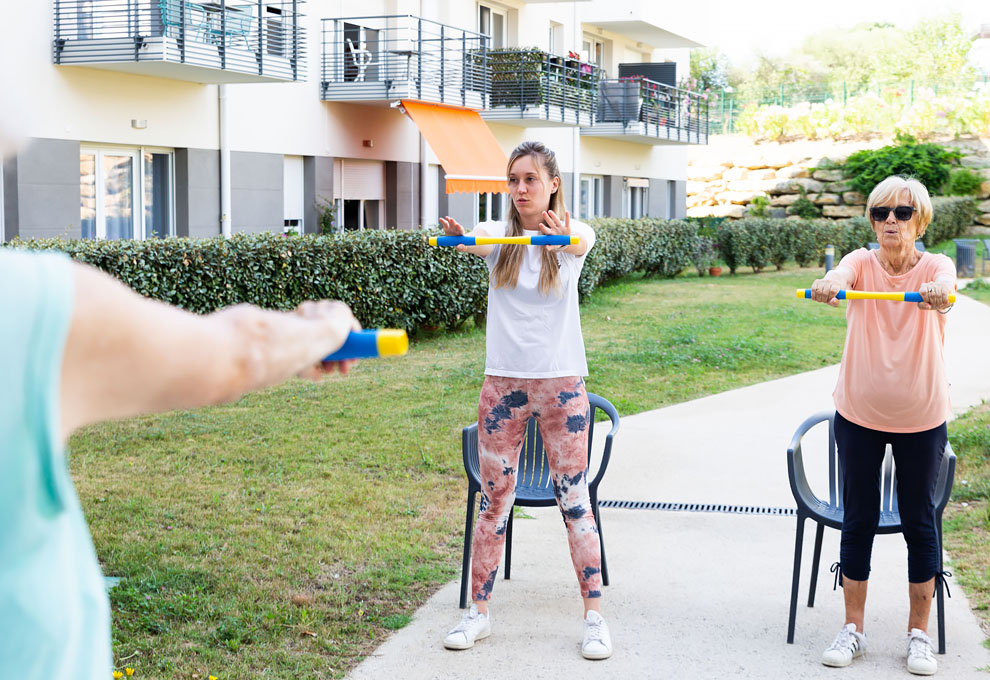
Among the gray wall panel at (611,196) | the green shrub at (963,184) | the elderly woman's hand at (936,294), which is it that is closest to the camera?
the elderly woman's hand at (936,294)

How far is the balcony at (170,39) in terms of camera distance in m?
14.2

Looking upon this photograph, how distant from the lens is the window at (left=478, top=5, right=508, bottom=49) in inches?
956

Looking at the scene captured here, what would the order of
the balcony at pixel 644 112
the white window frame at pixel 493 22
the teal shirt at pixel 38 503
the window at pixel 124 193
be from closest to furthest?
the teal shirt at pixel 38 503, the window at pixel 124 193, the white window frame at pixel 493 22, the balcony at pixel 644 112

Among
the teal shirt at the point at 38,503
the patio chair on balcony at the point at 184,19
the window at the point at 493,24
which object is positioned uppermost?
the window at the point at 493,24

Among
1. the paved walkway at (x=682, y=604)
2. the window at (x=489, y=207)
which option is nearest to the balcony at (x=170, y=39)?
the window at (x=489, y=207)

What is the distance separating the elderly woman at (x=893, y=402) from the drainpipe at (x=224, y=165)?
13.7m

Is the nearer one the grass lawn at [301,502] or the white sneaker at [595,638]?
the white sneaker at [595,638]

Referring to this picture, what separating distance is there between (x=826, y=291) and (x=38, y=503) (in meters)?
3.29

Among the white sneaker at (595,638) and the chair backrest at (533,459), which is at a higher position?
the chair backrest at (533,459)

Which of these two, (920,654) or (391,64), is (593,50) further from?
(920,654)

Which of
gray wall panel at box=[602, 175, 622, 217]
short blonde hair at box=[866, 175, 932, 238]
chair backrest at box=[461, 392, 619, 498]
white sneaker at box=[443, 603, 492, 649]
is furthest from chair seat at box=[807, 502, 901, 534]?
gray wall panel at box=[602, 175, 622, 217]

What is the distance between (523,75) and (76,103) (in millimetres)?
11597

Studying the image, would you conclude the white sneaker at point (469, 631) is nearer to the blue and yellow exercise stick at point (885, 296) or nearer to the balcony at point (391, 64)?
the blue and yellow exercise stick at point (885, 296)

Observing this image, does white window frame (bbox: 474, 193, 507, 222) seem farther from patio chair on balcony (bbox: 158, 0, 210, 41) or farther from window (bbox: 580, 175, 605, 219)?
patio chair on balcony (bbox: 158, 0, 210, 41)
